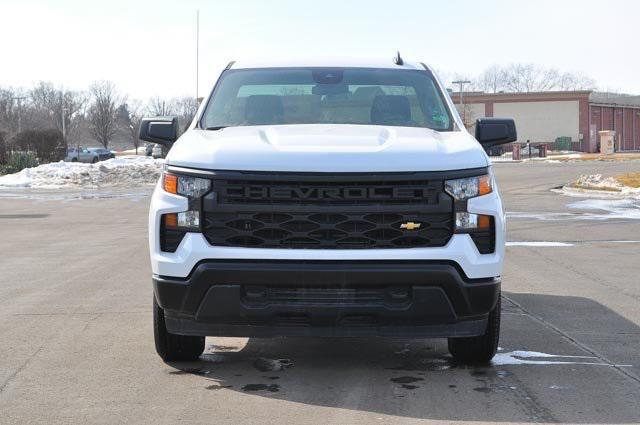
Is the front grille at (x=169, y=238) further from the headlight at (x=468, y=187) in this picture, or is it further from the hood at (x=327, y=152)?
the headlight at (x=468, y=187)

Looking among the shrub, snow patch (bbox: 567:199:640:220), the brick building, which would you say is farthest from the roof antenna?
the brick building

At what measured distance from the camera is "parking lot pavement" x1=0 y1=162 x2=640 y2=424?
4938 millimetres

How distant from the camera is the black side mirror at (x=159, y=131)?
6.73 m

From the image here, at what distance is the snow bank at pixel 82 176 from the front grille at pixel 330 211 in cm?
3014

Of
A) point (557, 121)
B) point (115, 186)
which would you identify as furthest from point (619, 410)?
point (557, 121)

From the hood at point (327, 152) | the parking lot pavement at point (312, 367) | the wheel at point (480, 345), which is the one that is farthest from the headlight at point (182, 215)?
the wheel at point (480, 345)

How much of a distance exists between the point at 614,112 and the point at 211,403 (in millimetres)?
97821

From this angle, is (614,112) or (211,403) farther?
(614,112)

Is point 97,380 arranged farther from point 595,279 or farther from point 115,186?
point 115,186

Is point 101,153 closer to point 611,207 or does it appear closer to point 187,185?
point 611,207

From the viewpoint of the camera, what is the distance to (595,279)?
1014 centimetres

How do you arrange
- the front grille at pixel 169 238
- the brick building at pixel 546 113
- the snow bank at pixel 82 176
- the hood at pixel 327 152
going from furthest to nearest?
the brick building at pixel 546 113
the snow bank at pixel 82 176
the front grille at pixel 169 238
the hood at pixel 327 152

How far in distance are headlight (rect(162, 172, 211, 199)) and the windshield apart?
3.62 feet

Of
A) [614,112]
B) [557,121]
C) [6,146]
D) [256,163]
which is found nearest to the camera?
[256,163]
